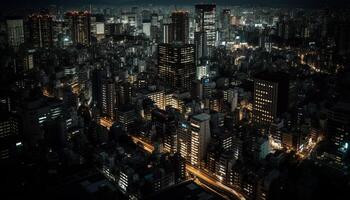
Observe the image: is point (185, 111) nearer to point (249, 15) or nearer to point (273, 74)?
point (273, 74)

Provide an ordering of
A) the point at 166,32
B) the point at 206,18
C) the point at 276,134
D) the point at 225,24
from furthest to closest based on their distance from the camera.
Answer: the point at 225,24, the point at 166,32, the point at 206,18, the point at 276,134

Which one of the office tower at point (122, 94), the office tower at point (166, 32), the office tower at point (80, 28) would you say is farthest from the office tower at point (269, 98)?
the office tower at point (80, 28)

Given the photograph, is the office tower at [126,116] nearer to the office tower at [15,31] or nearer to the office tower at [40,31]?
the office tower at [40,31]

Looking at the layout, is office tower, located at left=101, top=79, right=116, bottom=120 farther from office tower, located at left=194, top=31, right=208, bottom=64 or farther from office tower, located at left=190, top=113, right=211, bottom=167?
office tower, located at left=194, top=31, right=208, bottom=64

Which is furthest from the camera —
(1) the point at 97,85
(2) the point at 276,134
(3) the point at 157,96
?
(1) the point at 97,85

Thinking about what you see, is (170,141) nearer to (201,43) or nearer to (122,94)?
(122,94)

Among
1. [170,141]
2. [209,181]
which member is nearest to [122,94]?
[170,141]

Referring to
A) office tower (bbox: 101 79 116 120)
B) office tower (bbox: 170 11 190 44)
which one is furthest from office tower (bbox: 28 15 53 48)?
office tower (bbox: 101 79 116 120)
